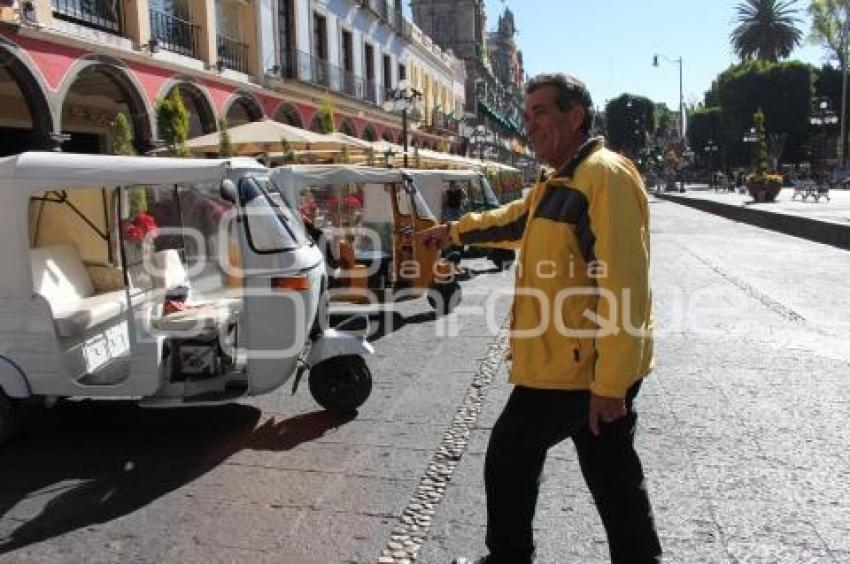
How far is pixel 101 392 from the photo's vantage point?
5004 mm

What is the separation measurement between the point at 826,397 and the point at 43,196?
5774 millimetres

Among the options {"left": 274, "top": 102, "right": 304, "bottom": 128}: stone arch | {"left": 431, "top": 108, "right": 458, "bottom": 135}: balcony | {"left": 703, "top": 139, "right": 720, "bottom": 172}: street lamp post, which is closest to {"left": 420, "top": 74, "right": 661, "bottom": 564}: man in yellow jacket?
{"left": 274, "top": 102, "right": 304, "bottom": 128}: stone arch

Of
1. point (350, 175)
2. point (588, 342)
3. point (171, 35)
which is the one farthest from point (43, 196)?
point (171, 35)

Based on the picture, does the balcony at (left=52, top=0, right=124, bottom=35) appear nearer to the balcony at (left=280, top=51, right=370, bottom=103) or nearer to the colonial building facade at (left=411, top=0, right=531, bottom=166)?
the balcony at (left=280, top=51, right=370, bottom=103)

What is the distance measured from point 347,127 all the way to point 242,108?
8.11m

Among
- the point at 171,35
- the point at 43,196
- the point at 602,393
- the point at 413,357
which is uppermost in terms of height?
the point at 171,35

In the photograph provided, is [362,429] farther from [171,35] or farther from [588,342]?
[171,35]

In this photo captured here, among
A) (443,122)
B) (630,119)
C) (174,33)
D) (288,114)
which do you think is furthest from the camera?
(630,119)

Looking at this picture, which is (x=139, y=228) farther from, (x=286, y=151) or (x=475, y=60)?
(x=475, y=60)

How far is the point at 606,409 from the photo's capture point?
2.48 m

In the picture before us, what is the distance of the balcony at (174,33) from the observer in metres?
18.1

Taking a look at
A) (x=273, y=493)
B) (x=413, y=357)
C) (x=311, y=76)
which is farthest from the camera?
(x=311, y=76)

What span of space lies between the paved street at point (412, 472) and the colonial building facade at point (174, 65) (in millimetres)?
9832

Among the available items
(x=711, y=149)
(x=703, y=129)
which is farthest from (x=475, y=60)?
(x=703, y=129)
